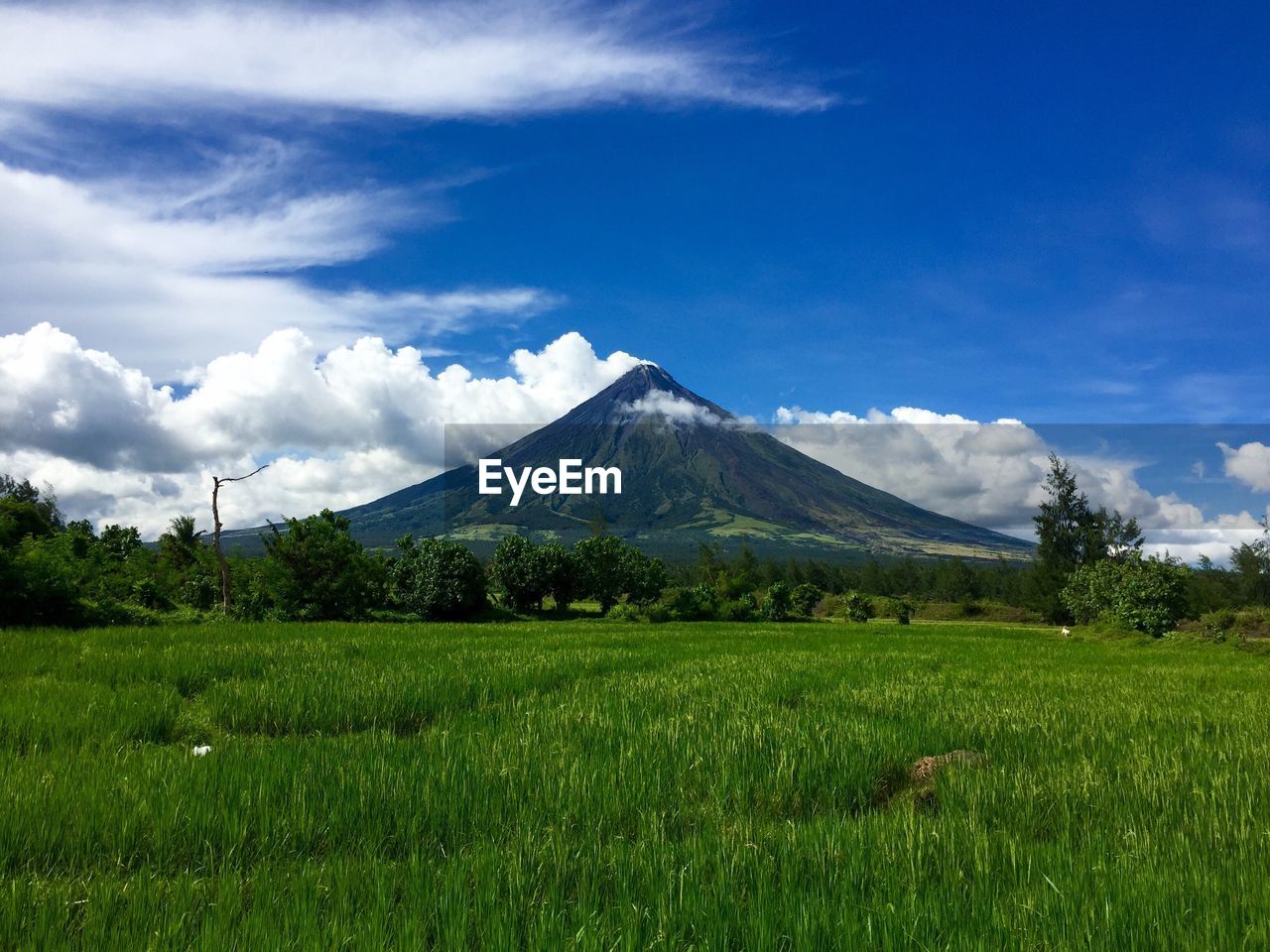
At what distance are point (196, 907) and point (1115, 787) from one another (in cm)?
594

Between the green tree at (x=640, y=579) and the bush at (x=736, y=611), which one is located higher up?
the green tree at (x=640, y=579)

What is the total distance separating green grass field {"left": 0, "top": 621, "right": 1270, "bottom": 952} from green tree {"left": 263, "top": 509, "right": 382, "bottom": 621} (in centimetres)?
3113

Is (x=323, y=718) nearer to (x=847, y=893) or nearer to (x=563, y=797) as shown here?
(x=563, y=797)

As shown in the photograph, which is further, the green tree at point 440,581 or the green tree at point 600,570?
the green tree at point 600,570

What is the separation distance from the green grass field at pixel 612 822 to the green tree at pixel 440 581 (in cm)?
4191

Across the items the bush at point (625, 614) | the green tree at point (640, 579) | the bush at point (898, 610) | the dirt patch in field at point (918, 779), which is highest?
the dirt patch in field at point (918, 779)

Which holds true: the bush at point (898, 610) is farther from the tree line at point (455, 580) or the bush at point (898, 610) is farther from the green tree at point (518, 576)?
the green tree at point (518, 576)

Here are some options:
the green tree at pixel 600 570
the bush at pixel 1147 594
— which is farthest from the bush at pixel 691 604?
the bush at pixel 1147 594

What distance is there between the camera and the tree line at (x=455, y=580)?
78.3ft

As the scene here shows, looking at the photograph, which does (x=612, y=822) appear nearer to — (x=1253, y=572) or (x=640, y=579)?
(x=640, y=579)

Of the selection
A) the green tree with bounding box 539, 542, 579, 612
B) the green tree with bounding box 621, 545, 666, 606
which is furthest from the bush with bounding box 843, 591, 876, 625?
the green tree with bounding box 539, 542, 579, 612

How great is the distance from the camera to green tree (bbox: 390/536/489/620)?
1970 inches

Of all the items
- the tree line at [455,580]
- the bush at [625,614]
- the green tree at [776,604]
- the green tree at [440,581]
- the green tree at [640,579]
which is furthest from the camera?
the green tree at [640,579]

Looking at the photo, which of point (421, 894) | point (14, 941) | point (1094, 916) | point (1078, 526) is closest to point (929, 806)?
point (1094, 916)
